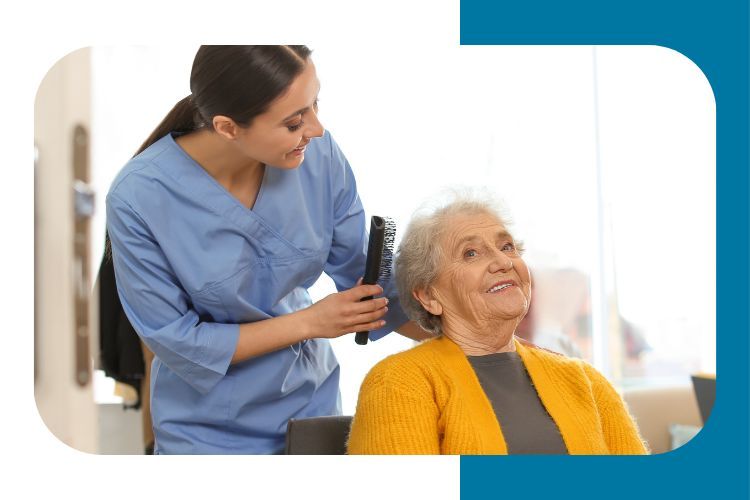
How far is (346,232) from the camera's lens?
1443 millimetres

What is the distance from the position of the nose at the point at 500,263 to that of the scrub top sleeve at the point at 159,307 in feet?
1.29

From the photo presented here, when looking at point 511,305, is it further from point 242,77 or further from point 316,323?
point 242,77

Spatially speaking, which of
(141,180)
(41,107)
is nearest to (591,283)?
(141,180)

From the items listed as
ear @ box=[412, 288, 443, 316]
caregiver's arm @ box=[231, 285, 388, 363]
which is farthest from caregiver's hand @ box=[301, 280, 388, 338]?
ear @ box=[412, 288, 443, 316]

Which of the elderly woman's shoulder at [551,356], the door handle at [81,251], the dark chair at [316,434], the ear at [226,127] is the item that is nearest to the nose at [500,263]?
the elderly woman's shoulder at [551,356]

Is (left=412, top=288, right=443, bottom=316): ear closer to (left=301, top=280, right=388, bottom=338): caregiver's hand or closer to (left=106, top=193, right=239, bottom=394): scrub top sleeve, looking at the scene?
(left=301, top=280, right=388, bottom=338): caregiver's hand

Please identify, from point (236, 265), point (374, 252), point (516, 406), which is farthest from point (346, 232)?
point (516, 406)

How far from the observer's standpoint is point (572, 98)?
1.43 metres

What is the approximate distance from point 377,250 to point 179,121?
34 centimetres

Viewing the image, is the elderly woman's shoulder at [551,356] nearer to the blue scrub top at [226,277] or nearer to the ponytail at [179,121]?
the blue scrub top at [226,277]

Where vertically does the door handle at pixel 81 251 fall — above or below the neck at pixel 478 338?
above

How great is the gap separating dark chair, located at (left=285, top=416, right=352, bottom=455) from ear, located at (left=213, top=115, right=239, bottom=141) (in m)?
0.44

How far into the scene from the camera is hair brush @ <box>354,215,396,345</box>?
55.6 inches

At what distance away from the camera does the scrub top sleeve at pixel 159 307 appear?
138 centimetres
